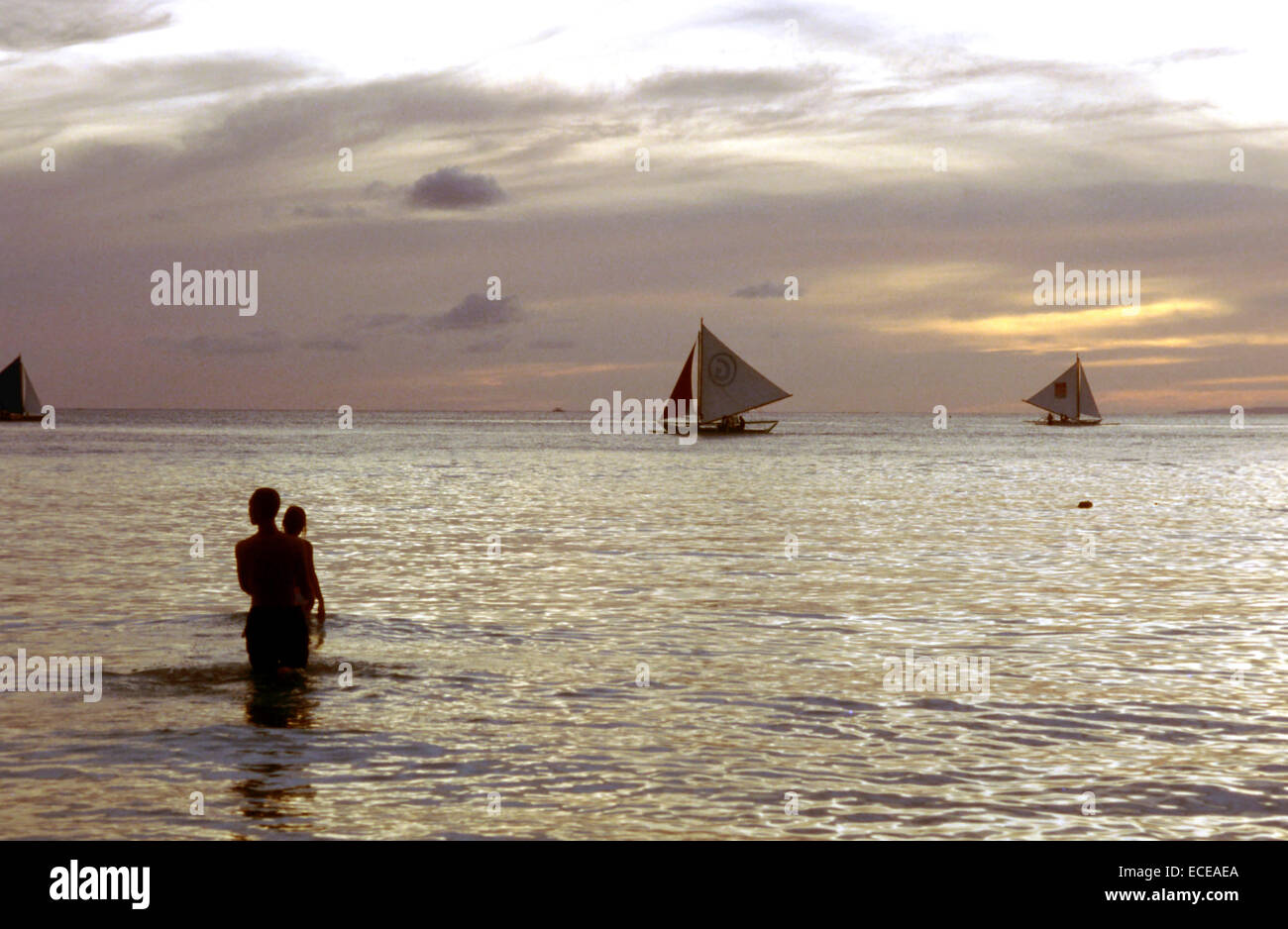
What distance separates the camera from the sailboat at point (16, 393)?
448 feet

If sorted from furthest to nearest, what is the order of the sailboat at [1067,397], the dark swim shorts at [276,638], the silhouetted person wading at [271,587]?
1. the sailboat at [1067,397]
2. the dark swim shorts at [276,638]
3. the silhouetted person wading at [271,587]

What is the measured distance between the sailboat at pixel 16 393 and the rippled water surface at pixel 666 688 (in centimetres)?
11464

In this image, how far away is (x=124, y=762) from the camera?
33.7 ft

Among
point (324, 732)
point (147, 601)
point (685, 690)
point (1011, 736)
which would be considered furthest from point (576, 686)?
point (147, 601)

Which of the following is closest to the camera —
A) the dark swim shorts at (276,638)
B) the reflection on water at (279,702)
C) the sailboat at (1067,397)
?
the reflection on water at (279,702)

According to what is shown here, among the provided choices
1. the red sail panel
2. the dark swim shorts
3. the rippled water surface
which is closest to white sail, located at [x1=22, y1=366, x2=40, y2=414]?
the red sail panel

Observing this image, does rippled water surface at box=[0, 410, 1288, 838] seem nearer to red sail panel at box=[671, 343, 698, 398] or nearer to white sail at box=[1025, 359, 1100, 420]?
red sail panel at box=[671, 343, 698, 398]

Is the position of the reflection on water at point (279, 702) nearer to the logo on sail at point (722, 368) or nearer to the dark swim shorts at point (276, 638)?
the dark swim shorts at point (276, 638)

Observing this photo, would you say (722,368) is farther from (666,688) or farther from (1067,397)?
(666,688)

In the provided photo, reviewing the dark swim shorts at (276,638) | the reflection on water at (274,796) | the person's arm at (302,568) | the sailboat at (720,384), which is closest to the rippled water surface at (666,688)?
the reflection on water at (274,796)

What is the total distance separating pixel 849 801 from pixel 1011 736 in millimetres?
2681

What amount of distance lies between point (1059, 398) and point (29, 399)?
140m

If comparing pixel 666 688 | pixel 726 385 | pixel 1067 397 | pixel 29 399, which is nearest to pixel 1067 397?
pixel 1067 397

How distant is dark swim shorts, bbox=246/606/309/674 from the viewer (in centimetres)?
1314
